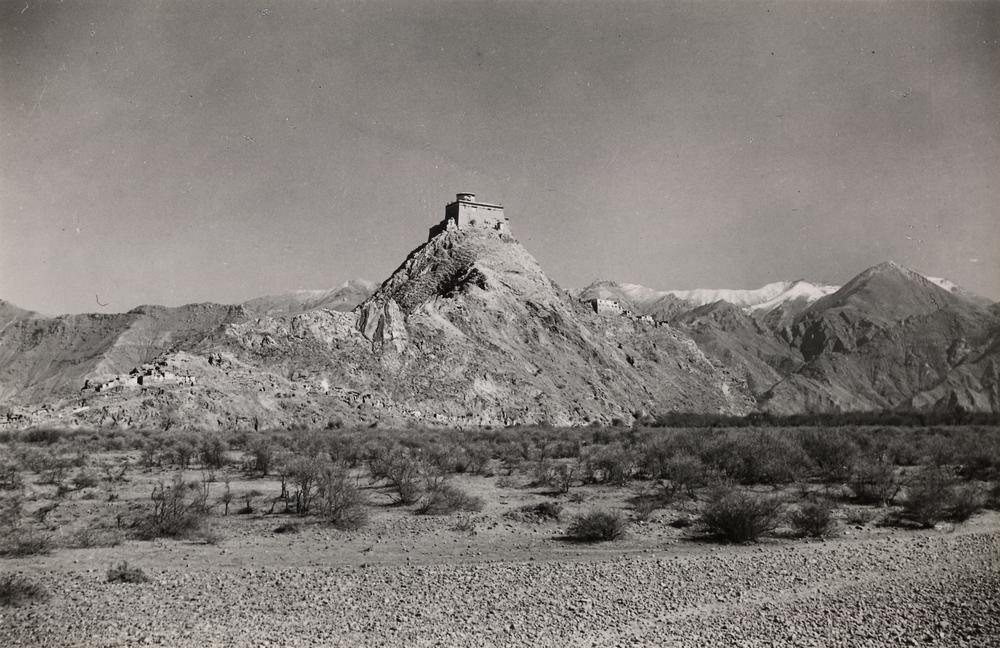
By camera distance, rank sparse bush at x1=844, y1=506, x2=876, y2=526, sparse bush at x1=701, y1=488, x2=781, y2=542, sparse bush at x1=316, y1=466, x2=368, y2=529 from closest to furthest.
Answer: sparse bush at x1=701, y1=488, x2=781, y2=542, sparse bush at x1=316, y1=466, x2=368, y2=529, sparse bush at x1=844, y1=506, x2=876, y2=526

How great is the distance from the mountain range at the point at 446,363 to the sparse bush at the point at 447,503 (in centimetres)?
3233

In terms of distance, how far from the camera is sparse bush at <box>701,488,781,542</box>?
44.6 ft

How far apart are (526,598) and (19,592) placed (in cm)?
698

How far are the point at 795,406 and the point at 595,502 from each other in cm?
9842

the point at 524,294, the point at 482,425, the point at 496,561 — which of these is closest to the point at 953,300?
the point at 524,294

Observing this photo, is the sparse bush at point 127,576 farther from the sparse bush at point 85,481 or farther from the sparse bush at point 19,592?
the sparse bush at point 85,481

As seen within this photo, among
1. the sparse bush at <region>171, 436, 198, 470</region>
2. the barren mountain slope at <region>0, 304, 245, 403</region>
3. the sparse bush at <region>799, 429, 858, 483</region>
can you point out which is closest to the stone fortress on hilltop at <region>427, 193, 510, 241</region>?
the barren mountain slope at <region>0, 304, 245, 403</region>

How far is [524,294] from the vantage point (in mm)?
76938

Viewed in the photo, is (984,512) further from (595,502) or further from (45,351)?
(45,351)

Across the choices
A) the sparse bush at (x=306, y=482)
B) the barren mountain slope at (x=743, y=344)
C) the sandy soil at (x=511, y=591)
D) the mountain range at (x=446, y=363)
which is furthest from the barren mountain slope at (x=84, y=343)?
the barren mountain slope at (x=743, y=344)

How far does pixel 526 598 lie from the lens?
9.78 m

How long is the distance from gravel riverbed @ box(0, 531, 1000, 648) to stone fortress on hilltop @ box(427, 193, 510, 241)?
73067mm

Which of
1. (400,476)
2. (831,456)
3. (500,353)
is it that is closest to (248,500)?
(400,476)

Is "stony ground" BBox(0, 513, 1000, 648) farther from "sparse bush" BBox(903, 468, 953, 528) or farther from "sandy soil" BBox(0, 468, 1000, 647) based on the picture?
"sparse bush" BBox(903, 468, 953, 528)
